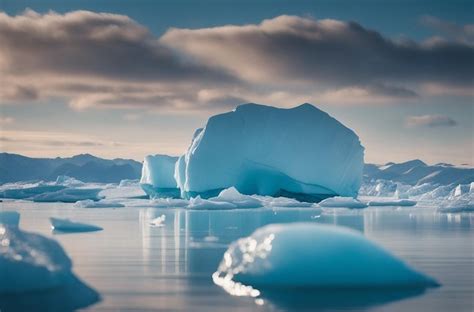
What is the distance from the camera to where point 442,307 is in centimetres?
711

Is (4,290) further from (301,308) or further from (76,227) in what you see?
(76,227)

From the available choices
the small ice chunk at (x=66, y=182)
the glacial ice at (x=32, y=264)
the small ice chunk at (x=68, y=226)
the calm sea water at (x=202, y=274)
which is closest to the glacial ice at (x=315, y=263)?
the calm sea water at (x=202, y=274)

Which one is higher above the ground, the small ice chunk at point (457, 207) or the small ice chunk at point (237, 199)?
the small ice chunk at point (237, 199)

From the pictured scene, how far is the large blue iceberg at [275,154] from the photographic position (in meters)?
38.7

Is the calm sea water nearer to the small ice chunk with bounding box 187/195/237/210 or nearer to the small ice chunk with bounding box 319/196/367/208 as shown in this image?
the small ice chunk with bounding box 187/195/237/210

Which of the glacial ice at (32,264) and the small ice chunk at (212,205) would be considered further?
the small ice chunk at (212,205)

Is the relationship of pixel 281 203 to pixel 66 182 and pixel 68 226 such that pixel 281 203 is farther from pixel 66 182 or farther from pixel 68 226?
A: pixel 66 182

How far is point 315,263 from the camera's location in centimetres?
824

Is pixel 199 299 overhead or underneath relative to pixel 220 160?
underneath

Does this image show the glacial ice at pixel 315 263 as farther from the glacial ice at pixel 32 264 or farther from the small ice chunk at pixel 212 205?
the small ice chunk at pixel 212 205

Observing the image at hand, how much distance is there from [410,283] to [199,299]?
2.63m

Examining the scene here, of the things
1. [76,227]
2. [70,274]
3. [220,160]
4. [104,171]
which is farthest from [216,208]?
[104,171]

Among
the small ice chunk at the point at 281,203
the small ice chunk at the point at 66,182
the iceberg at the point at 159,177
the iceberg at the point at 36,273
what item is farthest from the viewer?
the small ice chunk at the point at 66,182

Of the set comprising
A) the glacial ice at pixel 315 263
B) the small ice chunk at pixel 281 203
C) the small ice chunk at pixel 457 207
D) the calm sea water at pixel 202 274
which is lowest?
the calm sea water at pixel 202 274
